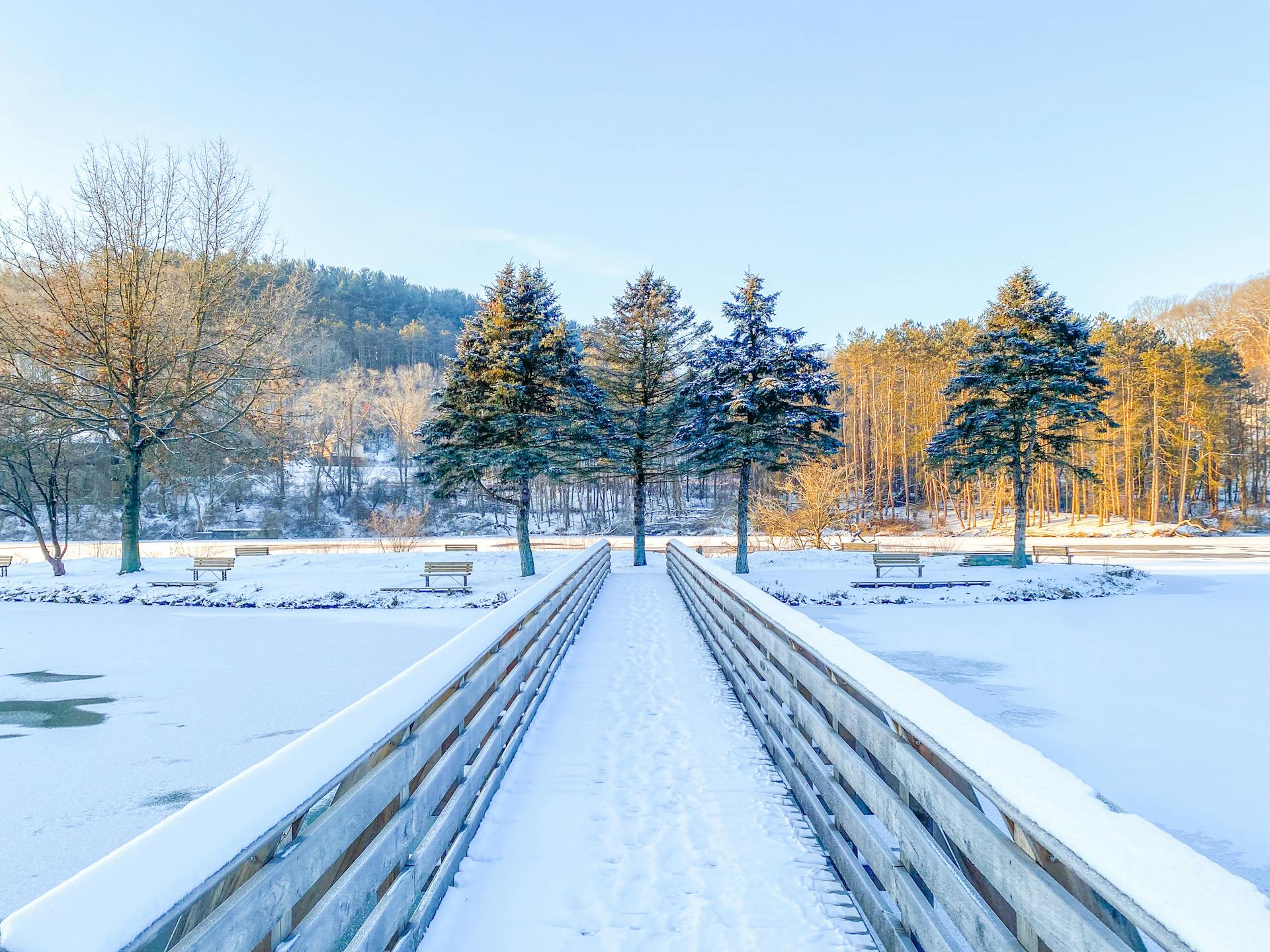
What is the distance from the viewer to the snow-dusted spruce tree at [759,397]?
61.6 feet

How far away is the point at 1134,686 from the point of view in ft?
25.3

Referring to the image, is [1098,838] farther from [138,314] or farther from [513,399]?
[138,314]

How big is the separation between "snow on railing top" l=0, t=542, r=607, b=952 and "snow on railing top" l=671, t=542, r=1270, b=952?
1.80 m

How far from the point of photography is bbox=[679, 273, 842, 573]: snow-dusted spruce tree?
18766 mm

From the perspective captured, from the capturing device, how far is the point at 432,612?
44.9 ft

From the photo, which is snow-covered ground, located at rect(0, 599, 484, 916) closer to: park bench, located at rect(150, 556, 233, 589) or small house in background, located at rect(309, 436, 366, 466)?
park bench, located at rect(150, 556, 233, 589)

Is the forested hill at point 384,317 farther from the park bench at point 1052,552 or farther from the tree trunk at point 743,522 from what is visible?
the park bench at point 1052,552

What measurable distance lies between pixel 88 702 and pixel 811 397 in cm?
1779

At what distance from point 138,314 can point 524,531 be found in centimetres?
1277

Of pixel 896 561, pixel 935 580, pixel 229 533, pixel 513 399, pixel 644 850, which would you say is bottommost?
pixel 229 533

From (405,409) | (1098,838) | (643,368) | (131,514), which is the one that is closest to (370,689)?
(1098,838)

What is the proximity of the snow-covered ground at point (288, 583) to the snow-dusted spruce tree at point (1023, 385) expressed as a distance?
50.2 ft

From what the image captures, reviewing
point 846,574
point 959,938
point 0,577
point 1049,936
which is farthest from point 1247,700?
point 0,577

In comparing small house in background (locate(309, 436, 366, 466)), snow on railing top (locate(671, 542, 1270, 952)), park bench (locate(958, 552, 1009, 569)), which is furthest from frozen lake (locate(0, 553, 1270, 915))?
small house in background (locate(309, 436, 366, 466))
